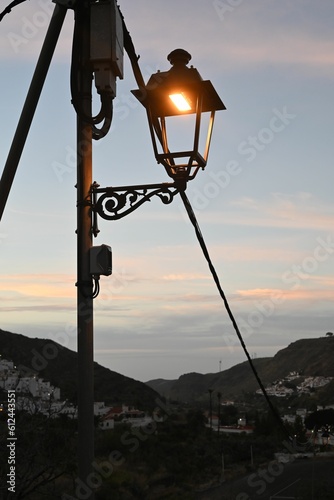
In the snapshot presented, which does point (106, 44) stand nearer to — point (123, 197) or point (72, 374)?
point (123, 197)

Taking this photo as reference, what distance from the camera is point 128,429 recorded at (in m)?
40.5

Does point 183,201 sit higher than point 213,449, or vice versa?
point 183,201

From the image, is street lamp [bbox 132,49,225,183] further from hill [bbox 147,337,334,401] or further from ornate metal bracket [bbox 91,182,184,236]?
hill [bbox 147,337,334,401]

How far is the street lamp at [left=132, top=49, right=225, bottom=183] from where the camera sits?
3.00 metres

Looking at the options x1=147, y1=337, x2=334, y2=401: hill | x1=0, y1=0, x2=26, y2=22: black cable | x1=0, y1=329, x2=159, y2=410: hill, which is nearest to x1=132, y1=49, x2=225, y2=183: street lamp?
x1=0, y1=0, x2=26, y2=22: black cable

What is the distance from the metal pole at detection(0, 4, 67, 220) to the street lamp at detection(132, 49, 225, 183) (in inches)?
21.0

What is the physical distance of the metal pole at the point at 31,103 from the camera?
256 centimetres

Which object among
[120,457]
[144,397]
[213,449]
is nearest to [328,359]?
[144,397]

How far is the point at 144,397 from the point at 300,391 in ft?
133

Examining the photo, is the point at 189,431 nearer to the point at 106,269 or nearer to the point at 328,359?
the point at 106,269

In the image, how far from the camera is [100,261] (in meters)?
2.74

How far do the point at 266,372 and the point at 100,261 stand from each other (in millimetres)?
144625

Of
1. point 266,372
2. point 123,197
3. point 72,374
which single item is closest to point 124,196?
point 123,197

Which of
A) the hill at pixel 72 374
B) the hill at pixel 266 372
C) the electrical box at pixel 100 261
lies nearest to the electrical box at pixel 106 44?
the electrical box at pixel 100 261
